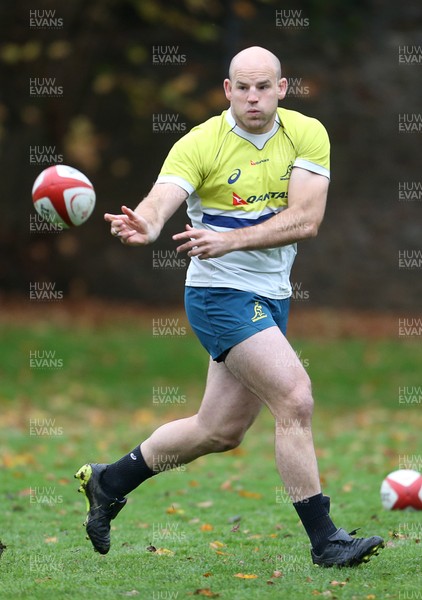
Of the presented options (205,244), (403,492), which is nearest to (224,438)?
(205,244)

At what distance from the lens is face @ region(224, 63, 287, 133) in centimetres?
538

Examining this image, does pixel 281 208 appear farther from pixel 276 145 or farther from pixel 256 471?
pixel 256 471

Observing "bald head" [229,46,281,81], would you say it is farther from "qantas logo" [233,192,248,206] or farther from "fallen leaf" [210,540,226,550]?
"fallen leaf" [210,540,226,550]

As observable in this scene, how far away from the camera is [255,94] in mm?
5383

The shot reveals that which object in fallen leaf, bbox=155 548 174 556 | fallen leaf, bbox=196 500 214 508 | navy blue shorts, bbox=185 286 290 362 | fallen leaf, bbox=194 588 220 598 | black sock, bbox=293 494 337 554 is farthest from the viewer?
fallen leaf, bbox=196 500 214 508

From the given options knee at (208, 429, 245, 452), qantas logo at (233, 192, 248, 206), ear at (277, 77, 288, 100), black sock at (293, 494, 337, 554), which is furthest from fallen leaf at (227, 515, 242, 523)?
ear at (277, 77, 288, 100)

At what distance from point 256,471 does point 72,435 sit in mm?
2909

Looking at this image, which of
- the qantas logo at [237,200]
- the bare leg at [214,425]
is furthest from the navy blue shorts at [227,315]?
the qantas logo at [237,200]

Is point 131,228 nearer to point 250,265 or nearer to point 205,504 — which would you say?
point 250,265

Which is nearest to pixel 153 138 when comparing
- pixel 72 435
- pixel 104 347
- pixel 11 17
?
pixel 11 17

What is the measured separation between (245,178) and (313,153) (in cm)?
39

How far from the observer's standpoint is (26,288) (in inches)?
796

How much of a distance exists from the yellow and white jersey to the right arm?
185 millimetres

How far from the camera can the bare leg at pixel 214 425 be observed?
5.55 meters
